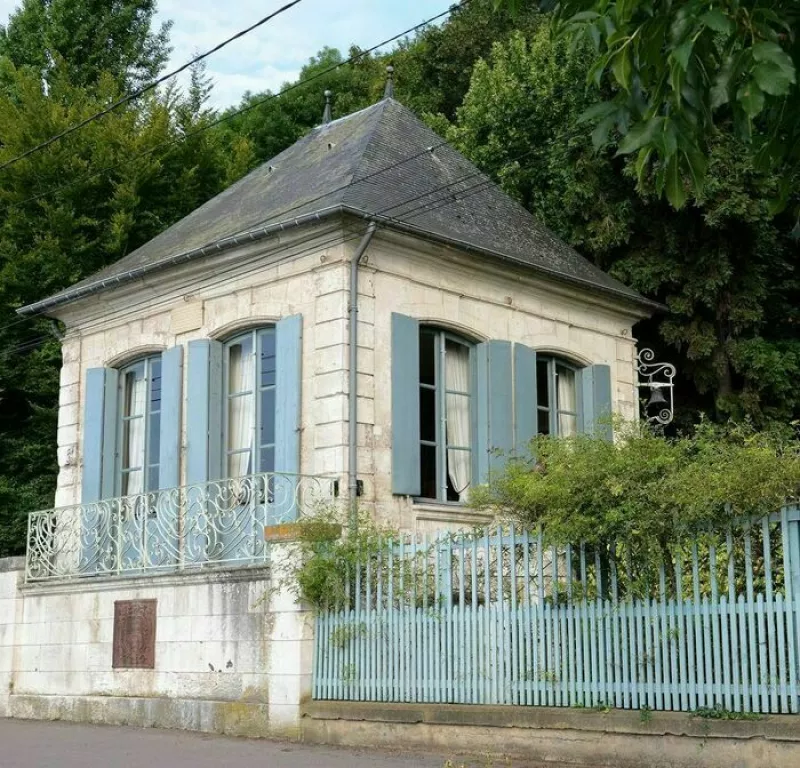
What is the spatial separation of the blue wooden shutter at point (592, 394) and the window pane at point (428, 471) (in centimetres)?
263

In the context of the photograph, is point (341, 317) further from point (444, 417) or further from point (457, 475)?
point (457, 475)

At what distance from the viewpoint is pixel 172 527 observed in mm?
13008

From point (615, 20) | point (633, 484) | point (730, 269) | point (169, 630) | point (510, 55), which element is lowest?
point (169, 630)

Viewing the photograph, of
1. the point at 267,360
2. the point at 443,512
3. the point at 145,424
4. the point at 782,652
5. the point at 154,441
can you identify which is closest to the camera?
the point at 782,652

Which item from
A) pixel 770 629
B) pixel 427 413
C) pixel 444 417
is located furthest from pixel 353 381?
Result: pixel 770 629

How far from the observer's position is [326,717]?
33.3 ft

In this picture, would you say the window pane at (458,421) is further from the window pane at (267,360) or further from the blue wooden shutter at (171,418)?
the blue wooden shutter at (171,418)

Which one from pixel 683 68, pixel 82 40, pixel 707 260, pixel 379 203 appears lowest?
pixel 683 68

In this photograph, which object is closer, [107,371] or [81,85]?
[107,371]

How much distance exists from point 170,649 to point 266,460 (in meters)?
2.33

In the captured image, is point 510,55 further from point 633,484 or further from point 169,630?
point 633,484

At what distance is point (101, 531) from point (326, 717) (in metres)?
4.65

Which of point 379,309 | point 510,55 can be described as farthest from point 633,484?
point 510,55

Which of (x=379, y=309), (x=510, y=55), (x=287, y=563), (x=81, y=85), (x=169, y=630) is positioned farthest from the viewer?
(x=81, y=85)
